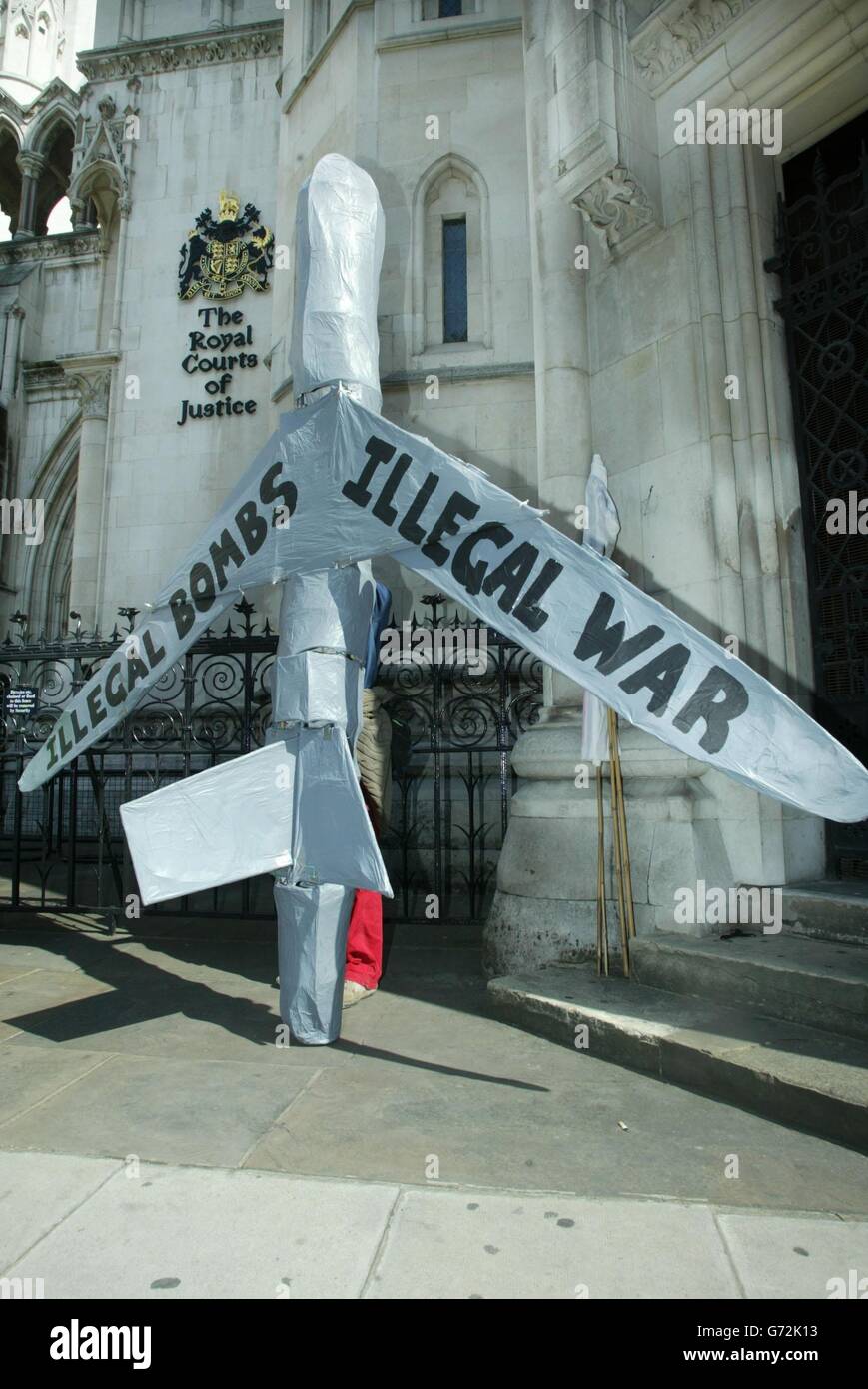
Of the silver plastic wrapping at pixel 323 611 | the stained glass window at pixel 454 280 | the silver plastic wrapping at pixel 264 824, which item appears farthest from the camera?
the stained glass window at pixel 454 280

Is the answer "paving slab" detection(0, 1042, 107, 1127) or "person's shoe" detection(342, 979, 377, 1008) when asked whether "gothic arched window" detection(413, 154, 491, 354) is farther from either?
"paving slab" detection(0, 1042, 107, 1127)

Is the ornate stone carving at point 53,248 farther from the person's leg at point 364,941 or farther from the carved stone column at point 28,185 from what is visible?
the person's leg at point 364,941

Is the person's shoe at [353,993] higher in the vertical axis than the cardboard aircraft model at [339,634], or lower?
lower

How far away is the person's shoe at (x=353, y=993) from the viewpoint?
4801mm

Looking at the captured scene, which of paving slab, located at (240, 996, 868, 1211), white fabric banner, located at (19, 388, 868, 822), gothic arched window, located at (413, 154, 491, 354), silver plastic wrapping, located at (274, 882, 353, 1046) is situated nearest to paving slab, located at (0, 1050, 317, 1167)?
paving slab, located at (240, 996, 868, 1211)

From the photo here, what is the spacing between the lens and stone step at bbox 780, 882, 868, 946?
14.4 ft

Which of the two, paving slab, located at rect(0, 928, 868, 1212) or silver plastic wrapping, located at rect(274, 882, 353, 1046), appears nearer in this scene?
paving slab, located at rect(0, 928, 868, 1212)

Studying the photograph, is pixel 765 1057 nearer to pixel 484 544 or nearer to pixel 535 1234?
pixel 535 1234

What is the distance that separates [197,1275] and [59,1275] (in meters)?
0.35

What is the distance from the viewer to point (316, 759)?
12.6 feet

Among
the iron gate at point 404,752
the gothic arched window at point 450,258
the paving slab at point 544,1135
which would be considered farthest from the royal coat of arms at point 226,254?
the paving slab at point 544,1135

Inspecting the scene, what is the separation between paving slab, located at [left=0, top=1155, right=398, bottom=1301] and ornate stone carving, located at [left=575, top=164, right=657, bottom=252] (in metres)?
5.98

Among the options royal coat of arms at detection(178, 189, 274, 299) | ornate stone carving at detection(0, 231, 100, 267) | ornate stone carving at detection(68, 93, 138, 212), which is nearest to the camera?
royal coat of arms at detection(178, 189, 274, 299)

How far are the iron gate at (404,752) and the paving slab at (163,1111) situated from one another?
2.87 metres
